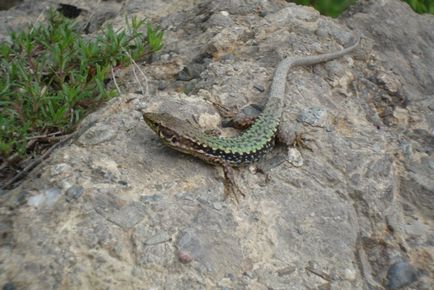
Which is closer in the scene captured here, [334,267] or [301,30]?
[334,267]

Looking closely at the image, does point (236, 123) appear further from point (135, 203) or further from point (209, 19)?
point (209, 19)

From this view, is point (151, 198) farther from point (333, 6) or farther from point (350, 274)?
point (333, 6)

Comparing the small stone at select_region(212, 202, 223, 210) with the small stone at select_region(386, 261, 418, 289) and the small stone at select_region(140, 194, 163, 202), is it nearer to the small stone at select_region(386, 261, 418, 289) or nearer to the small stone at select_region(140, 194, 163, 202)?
the small stone at select_region(140, 194, 163, 202)

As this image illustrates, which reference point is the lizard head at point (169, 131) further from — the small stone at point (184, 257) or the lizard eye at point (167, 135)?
the small stone at point (184, 257)

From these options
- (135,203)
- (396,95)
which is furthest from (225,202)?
(396,95)

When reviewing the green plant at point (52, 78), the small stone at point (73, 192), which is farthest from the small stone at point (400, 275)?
the green plant at point (52, 78)

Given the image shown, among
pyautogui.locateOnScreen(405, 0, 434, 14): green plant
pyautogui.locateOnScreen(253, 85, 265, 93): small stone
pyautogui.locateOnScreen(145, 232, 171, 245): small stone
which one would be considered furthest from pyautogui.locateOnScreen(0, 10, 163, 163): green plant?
pyautogui.locateOnScreen(405, 0, 434, 14): green plant
